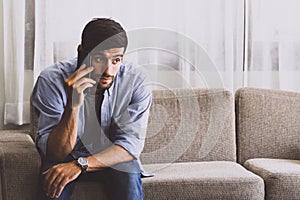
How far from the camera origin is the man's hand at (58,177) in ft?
7.95

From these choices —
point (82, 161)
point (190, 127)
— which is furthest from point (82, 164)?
point (190, 127)

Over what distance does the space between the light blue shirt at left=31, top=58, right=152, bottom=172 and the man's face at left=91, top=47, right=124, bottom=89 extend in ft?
0.26

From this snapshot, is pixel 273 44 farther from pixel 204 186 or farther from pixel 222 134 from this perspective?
pixel 204 186

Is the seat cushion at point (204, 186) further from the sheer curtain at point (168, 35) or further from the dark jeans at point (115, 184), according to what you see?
the sheer curtain at point (168, 35)

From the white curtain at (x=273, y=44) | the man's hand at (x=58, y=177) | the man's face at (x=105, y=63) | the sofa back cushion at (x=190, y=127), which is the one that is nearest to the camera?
the man's hand at (x=58, y=177)

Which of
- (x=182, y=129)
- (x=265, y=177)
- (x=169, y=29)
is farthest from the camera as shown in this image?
(x=169, y=29)

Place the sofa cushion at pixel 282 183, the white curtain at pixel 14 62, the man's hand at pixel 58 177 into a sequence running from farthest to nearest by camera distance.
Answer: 1. the white curtain at pixel 14 62
2. the sofa cushion at pixel 282 183
3. the man's hand at pixel 58 177

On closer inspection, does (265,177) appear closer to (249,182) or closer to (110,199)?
(249,182)

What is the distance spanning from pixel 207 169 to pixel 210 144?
322 millimetres

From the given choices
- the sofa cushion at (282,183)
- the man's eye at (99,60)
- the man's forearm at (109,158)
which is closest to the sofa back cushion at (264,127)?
the sofa cushion at (282,183)

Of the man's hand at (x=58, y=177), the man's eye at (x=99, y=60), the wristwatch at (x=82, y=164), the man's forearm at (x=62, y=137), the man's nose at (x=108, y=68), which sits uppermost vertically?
the man's eye at (x=99, y=60)

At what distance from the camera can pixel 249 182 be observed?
2.63 m

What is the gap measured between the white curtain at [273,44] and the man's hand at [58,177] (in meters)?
1.35

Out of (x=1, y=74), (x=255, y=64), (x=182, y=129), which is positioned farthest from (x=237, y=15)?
(x=1, y=74)
